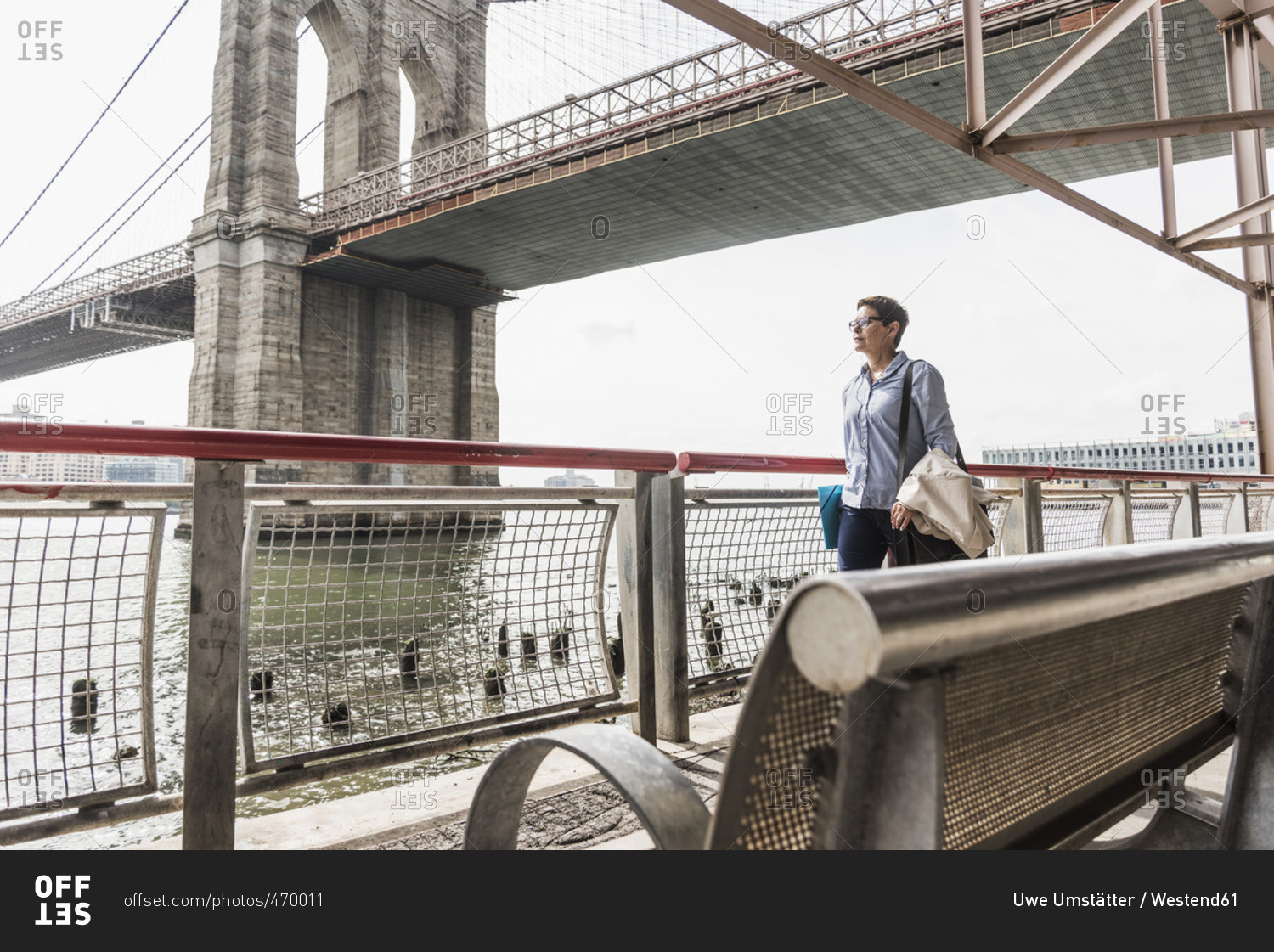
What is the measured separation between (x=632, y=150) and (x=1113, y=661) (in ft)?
69.2

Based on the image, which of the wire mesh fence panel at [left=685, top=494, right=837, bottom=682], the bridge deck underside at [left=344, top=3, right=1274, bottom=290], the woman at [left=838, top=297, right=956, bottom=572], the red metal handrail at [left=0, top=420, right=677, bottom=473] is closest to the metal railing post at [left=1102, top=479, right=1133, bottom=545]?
the wire mesh fence panel at [left=685, top=494, right=837, bottom=682]

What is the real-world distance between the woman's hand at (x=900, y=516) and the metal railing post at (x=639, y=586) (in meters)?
0.73

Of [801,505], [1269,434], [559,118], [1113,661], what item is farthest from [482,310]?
[1113,661]

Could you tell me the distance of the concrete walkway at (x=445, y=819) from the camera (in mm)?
1746

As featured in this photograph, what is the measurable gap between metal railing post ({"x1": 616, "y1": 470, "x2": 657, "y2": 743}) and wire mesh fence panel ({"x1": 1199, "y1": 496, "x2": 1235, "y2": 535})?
598 centimetres

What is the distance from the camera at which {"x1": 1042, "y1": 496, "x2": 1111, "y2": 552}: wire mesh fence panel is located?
4938mm

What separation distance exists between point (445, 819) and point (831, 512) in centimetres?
152

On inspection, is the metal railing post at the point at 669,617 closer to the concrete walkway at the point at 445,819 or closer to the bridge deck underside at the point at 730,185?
the concrete walkway at the point at 445,819

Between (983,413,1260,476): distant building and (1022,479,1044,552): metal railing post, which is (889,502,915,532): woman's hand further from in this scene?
(983,413,1260,476): distant building

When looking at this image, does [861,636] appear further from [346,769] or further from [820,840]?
[346,769]

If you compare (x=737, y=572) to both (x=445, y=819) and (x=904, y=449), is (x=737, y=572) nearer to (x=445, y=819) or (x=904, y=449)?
(x=904, y=449)

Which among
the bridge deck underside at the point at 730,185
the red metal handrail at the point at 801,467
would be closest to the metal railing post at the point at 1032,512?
the red metal handrail at the point at 801,467

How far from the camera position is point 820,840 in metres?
0.54

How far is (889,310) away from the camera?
2.46 metres
